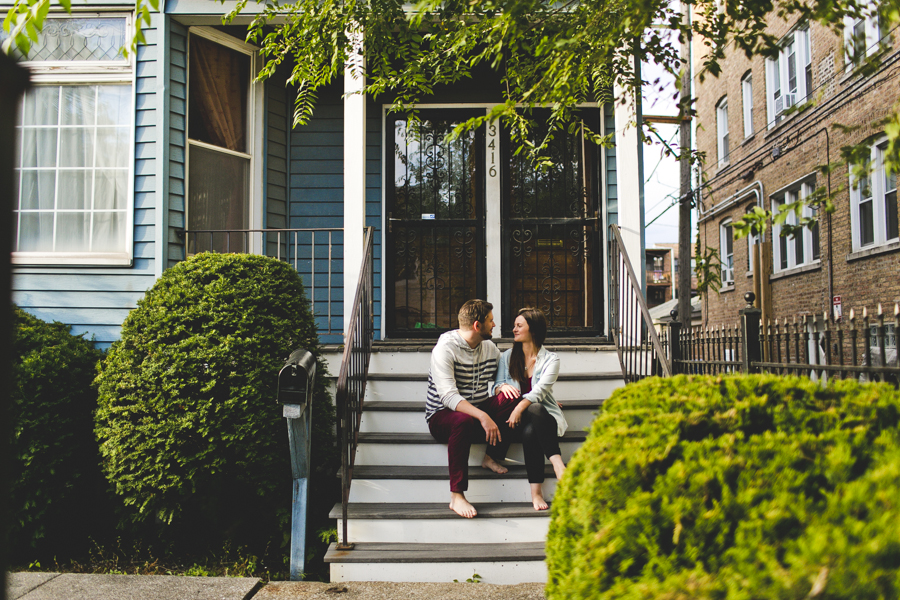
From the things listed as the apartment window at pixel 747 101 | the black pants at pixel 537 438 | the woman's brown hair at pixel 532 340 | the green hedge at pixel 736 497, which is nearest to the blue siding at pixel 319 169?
the woman's brown hair at pixel 532 340

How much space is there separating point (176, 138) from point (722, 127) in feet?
47.4

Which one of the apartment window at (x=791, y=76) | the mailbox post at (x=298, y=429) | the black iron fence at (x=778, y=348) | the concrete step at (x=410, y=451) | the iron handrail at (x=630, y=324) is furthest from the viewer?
the apartment window at (x=791, y=76)

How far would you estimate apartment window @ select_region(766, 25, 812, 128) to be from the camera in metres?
11.4

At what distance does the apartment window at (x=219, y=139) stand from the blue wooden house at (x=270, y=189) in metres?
0.01

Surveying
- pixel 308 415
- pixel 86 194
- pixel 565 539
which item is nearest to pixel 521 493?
pixel 308 415

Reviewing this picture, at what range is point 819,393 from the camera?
5.65 ft

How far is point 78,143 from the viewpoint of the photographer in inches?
196

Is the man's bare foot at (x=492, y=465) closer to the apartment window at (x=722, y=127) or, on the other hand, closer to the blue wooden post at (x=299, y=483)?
the blue wooden post at (x=299, y=483)

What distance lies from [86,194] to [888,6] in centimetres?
535

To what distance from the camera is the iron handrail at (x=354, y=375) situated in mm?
3266

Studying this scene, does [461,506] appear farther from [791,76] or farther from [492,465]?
[791,76]

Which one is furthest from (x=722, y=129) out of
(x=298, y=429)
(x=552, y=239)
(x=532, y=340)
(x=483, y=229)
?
(x=298, y=429)

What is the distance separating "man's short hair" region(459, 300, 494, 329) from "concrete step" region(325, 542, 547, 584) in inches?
52.8

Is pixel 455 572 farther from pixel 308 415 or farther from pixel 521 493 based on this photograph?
pixel 308 415
